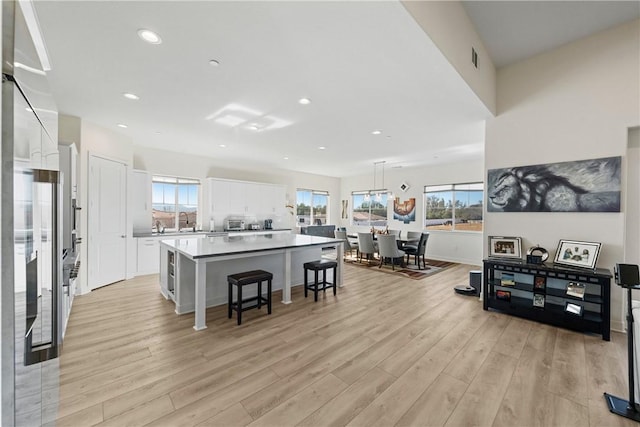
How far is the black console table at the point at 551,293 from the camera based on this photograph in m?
2.86

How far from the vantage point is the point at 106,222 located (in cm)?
439

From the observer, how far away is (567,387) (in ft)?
6.63

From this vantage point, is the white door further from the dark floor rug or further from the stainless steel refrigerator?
the dark floor rug

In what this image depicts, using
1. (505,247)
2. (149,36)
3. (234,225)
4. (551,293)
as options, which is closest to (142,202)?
(234,225)

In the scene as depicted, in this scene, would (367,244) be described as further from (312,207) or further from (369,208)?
(312,207)

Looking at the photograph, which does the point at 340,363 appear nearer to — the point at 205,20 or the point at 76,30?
the point at 205,20

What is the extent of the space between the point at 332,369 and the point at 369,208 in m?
7.86

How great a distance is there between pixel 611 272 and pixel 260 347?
3969 millimetres

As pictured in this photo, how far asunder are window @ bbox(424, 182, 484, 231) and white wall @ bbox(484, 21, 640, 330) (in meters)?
A: 3.65

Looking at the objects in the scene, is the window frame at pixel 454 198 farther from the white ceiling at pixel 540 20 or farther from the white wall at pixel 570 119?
the white ceiling at pixel 540 20

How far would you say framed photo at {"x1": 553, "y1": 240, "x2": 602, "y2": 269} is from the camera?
2977mm

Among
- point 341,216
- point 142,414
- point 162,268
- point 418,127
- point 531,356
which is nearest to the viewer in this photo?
point 142,414

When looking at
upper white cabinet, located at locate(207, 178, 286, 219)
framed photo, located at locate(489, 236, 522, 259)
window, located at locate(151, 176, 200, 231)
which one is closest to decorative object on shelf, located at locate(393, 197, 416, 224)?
upper white cabinet, located at locate(207, 178, 286, 219)

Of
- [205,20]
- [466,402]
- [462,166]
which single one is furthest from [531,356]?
[462,166]
